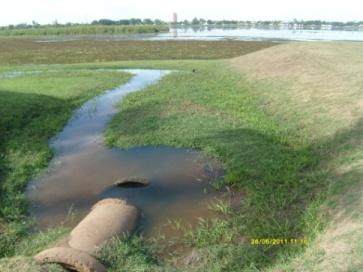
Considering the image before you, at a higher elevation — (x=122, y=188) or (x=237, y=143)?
(x=237, y=143)

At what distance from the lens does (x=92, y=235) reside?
641 cm

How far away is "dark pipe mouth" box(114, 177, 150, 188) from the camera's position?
932 centimetres

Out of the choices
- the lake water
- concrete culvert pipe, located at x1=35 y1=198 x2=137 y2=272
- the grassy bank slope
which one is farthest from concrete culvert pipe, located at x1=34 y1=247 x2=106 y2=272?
the lake water

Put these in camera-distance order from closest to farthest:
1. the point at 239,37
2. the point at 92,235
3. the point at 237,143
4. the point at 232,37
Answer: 1. the point at 92,235
2. the point at 237,143
3. the point at 232,37
4. the point at 239,37

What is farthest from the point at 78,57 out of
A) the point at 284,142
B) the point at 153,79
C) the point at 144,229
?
the point at 144,229

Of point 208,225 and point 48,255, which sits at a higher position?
point 48,255

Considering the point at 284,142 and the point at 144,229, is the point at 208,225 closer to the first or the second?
the point at 144,229

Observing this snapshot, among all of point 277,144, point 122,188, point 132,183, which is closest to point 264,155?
point 277,144

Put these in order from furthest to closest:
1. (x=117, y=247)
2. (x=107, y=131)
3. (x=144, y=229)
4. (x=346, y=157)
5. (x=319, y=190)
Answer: (x=107, y=131), (x=346, y=157), (x=319, y=190), (x=144, y=229), (x=117, y=247)

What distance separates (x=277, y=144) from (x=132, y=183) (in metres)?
4.50

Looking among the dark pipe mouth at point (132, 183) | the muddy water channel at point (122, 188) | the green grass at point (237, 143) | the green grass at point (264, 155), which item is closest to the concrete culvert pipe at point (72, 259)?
the green grass at point (264, 155)

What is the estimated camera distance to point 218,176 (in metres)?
9.67

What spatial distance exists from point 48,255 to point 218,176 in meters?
5.07

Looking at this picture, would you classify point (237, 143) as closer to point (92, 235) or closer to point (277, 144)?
point (277, 144)
